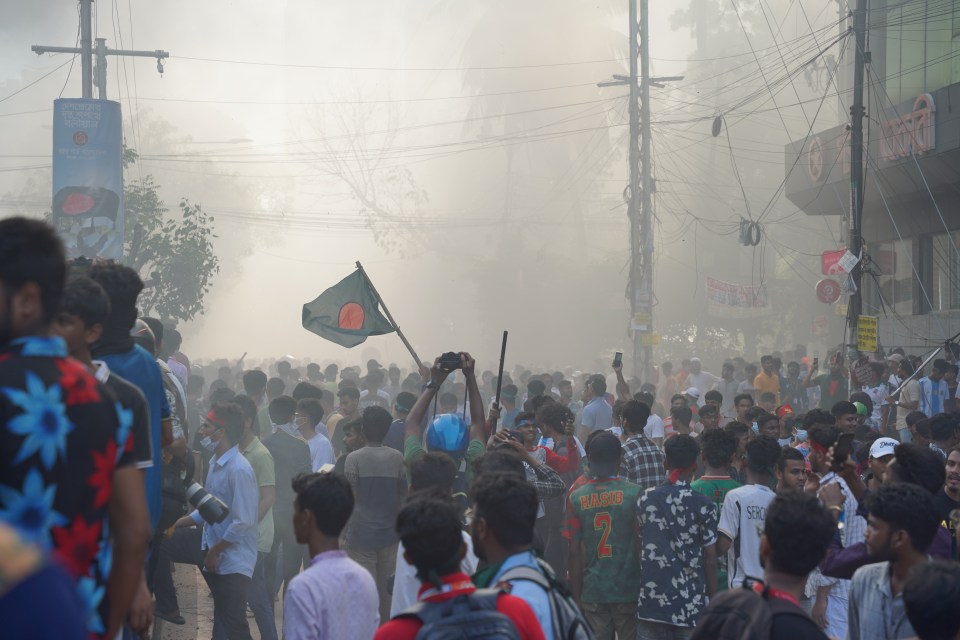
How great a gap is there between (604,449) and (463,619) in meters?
3.51

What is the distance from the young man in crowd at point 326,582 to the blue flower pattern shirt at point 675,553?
8.02 ft

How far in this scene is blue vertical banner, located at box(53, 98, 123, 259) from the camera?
18656 millimetres

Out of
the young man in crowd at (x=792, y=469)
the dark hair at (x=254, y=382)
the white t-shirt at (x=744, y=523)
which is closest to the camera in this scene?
the white t-shirt at (x=744, y=523)

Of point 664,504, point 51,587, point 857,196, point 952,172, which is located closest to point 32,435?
point 51,587

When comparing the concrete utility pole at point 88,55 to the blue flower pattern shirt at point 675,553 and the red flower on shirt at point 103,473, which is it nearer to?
the blue flower pattern shirt at point 675,553

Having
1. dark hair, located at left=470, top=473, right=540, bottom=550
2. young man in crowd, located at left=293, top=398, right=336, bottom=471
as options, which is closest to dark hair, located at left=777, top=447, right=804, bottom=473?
dark hair, located at left=470, top=473, right=540, bottom=550

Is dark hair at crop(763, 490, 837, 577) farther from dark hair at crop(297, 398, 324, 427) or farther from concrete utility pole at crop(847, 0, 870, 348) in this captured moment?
concrete utility pole at crop(847, 0, 870, 348)

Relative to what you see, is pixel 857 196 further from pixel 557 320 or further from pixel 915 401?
pixel 557 320

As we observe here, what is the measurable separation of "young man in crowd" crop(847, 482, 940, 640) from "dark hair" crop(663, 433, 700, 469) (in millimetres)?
2741

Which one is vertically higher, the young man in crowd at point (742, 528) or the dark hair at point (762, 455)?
the dark hair at point (762, 455)

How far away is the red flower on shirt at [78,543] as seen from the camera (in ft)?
8.47

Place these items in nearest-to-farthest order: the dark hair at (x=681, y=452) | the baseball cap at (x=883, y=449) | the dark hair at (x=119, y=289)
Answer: the dark hair at (x=119, y=289)
the baseball cap at (x=883, y=449)
the dark hair at (x=681, y=452)

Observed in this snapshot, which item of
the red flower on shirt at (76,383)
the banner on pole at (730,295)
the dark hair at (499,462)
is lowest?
the dark hair at (499,462)

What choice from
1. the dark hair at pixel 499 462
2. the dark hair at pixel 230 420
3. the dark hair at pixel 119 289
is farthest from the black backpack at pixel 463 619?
the dark hair at pixel 230 420
